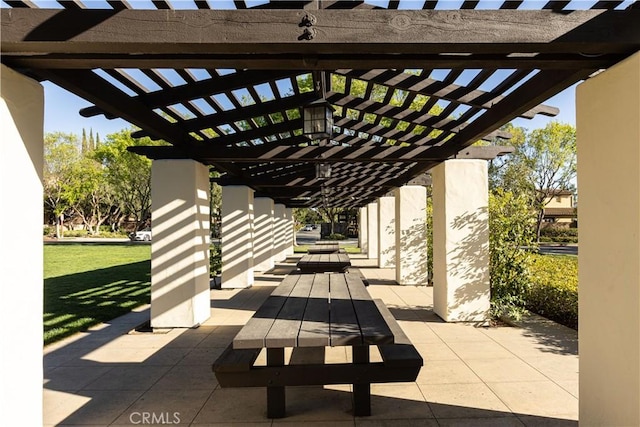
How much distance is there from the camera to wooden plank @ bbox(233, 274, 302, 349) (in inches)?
115

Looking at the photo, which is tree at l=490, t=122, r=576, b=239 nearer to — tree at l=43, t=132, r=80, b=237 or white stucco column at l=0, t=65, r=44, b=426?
white stucco column at l=0, t=65, r=44, b=426

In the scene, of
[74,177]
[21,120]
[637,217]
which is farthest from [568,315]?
[74,177]

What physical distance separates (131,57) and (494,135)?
5207 millimetres

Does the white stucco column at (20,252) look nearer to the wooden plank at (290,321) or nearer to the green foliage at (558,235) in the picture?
the wooden plank at (290,321)

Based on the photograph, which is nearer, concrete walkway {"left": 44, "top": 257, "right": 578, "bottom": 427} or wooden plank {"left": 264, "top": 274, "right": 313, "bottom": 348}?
wooden plank {"left": 264, "top": 274, "right": 313, "bottom": 348}

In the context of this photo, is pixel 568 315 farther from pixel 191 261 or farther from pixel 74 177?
pixel 74 177

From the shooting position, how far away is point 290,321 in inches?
135

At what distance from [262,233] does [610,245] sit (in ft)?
37.9

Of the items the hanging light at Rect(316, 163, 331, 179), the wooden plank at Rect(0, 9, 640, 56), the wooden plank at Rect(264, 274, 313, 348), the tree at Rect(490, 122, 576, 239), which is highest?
the tree at Rect(490, 122, 576, 239)

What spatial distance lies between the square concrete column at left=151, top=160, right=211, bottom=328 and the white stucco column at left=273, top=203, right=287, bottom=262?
32.8 feet

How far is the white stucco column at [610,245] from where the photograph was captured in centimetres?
260

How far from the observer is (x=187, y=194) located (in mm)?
6684

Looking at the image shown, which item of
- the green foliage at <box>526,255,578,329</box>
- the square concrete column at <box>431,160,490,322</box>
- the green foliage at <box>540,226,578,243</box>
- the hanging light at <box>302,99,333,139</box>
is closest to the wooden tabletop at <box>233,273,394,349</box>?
the hanging light at <box>302,99,333,139</box>

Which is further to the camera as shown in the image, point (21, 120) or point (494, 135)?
point (494, 135)
